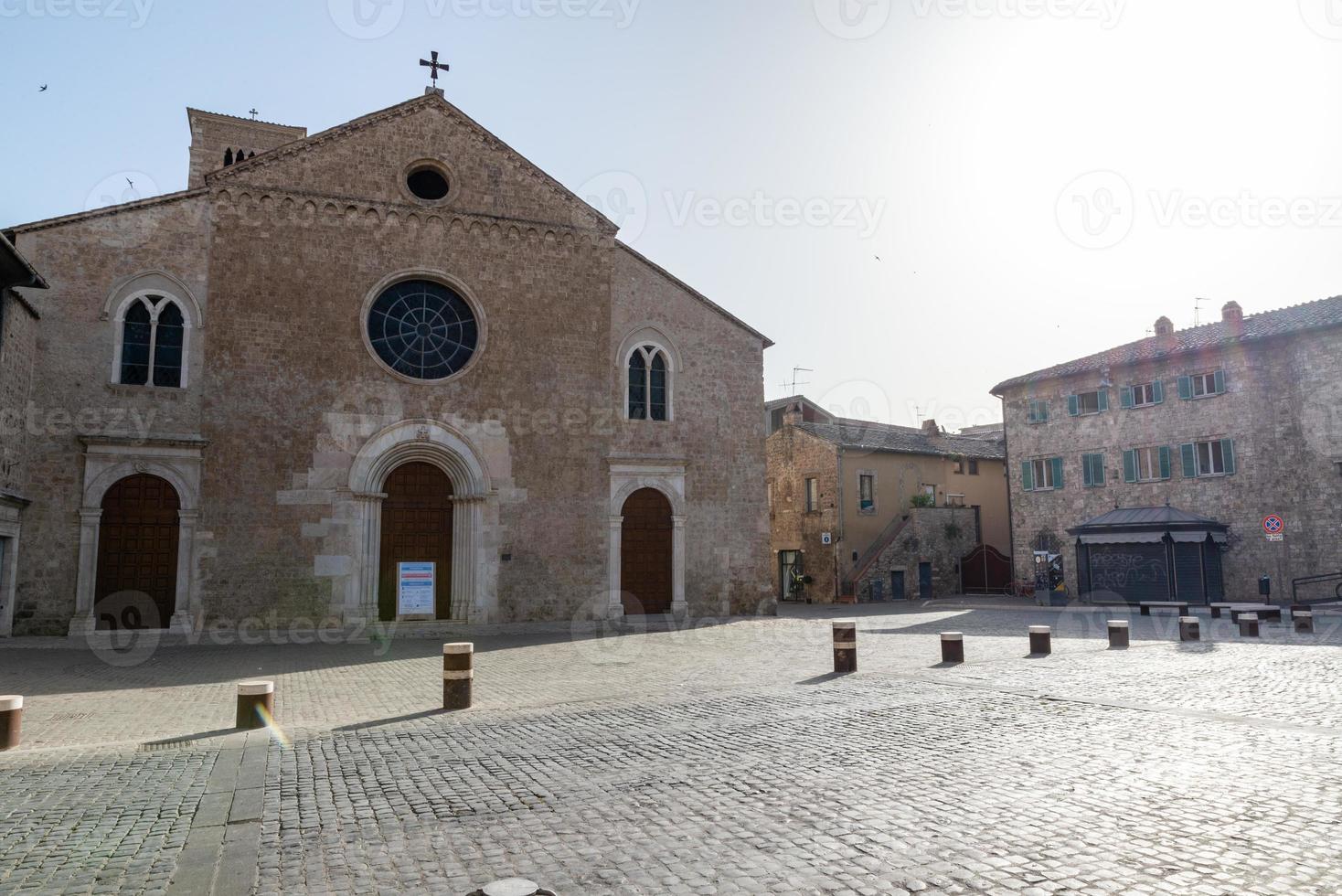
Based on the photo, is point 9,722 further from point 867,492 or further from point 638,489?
point 867,492

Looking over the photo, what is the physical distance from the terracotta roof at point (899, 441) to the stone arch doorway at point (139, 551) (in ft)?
78.9

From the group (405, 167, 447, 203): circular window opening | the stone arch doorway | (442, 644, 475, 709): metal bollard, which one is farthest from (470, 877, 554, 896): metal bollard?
(405, 167, 447, 203): circular window opening

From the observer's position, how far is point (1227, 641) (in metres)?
16.4

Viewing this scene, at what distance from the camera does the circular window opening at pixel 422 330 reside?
67.7ft

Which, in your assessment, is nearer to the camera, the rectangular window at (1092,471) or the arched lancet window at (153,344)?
the arched lancet window at (153,344)

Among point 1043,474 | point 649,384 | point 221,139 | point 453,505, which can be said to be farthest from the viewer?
point 1043,474

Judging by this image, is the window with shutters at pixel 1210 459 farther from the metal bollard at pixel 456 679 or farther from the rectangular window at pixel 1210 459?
the metal bollard at pixel 456 679

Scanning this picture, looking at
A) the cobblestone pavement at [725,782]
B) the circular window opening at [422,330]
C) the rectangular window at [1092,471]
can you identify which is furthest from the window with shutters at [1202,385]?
the circular window opening at [422,330]

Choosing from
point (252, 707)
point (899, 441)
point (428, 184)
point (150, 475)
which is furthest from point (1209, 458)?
point (150, 475)

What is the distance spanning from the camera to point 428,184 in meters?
21.8

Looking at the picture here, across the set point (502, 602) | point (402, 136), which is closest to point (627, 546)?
point (502, 602)

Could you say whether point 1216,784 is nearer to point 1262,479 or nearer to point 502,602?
point 502,602

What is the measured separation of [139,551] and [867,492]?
85.7 ft

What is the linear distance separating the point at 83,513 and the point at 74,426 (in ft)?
6.14
